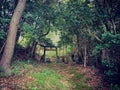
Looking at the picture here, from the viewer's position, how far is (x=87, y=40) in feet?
60.5

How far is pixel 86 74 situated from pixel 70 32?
7.07 m

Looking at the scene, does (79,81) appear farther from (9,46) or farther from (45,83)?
(9,46)

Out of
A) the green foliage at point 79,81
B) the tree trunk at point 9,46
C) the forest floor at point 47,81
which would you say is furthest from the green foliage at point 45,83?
the tree trunk at point 9,46

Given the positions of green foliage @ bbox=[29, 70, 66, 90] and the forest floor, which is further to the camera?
green foliage @ bbox=[29, 70, 66, 90]

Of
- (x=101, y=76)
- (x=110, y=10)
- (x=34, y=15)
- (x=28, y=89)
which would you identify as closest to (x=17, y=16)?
(x=34, y=15)

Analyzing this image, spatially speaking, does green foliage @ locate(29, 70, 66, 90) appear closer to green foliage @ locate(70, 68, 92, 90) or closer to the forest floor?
the forest floor

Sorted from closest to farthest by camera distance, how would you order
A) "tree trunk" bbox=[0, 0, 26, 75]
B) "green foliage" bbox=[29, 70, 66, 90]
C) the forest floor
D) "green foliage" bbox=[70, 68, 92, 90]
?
the forest floor
"green foliage" bbox=[29, 70, 66, 90]
"green foliage" bbox=[70, 68, 92, 90]
"tree trunk" bbox=[0, 0, 26, 75]

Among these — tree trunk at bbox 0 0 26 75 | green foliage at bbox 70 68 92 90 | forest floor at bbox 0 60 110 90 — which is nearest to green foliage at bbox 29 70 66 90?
forest floor at bbox 0 60 110 90

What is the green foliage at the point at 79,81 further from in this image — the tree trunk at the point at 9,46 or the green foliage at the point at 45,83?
the tree trunk at the point at 9,46

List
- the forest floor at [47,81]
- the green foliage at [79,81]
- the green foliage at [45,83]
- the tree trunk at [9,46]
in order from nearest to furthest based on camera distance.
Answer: the forest floor at [47,81], the green foliage at [45,83], the green foliage at [79,81], the tree trunk at [9,46]

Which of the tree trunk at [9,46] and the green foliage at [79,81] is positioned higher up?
the tree trunk at [9,46]

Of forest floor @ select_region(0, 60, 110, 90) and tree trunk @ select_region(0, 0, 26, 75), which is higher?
tree trunk @ select_region(0, 0, 26, 75)

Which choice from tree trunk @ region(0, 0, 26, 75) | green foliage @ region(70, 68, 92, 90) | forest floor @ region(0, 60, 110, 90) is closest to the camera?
forest floor @ region(0, 60, 110, 90)

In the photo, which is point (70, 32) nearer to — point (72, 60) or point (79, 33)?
point (79, 33)
